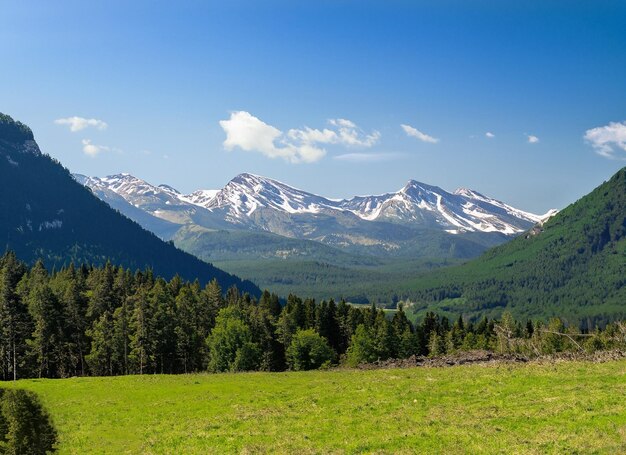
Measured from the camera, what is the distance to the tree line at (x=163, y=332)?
297 ft

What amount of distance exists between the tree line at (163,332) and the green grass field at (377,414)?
36.3 metres

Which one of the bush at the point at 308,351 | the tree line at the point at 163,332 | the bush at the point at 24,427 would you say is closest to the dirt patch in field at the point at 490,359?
the tree line at the point at 163,332

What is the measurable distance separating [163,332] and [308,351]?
2816 cm

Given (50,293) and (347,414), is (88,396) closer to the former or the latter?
(347,414)

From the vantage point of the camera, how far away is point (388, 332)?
11738 centimetres

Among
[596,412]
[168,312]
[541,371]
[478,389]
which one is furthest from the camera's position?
[168,312]

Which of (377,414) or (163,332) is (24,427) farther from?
(163,332)

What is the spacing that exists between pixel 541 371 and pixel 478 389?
7225 mm

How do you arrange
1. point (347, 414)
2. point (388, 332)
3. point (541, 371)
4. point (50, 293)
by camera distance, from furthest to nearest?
point (388, 332) < point (50, 293) < point (541, 371) < point (347, 414)

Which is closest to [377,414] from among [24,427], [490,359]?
[24,427]

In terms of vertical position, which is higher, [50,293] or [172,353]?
[50,293]

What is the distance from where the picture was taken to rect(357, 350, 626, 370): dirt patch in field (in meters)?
52.0

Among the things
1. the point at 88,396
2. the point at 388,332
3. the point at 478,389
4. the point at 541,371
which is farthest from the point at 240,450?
the point at 388,332

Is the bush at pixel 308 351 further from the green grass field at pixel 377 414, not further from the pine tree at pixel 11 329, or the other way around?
the green grass field at pixel 377 414
